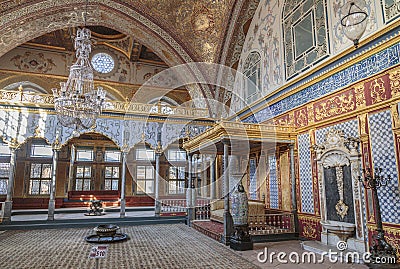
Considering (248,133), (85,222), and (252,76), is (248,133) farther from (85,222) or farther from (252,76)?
(85,222)

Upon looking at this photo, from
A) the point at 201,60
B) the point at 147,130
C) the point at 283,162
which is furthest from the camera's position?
the point at 201,60

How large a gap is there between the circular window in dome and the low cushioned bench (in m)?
8.67

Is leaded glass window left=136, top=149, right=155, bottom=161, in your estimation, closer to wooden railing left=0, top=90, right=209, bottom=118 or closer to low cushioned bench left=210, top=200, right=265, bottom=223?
wooden railing left=0, top=90, right=209, bottom=118

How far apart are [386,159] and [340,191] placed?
1155 millimetres

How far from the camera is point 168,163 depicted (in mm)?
15203

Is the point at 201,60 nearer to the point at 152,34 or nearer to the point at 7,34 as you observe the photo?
the point at 152,34

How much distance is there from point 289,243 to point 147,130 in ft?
21.8

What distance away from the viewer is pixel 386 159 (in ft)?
14.9

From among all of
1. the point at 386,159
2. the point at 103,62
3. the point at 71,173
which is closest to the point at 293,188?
the point at 386,159

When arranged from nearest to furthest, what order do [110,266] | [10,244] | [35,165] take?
[110,266]
[10,244]
[35,165]

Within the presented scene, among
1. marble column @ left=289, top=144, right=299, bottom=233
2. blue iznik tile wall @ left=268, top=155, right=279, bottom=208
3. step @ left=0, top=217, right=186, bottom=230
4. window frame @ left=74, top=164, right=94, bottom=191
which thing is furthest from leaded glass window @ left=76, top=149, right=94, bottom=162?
marble column @ left=289, top=144, right=299, bottom=233

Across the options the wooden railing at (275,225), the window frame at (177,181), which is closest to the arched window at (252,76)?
the wooden railing at (275,225)

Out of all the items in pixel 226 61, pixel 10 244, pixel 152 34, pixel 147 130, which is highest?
pixel 152 34

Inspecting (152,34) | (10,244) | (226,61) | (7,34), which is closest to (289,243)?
(10,244)
